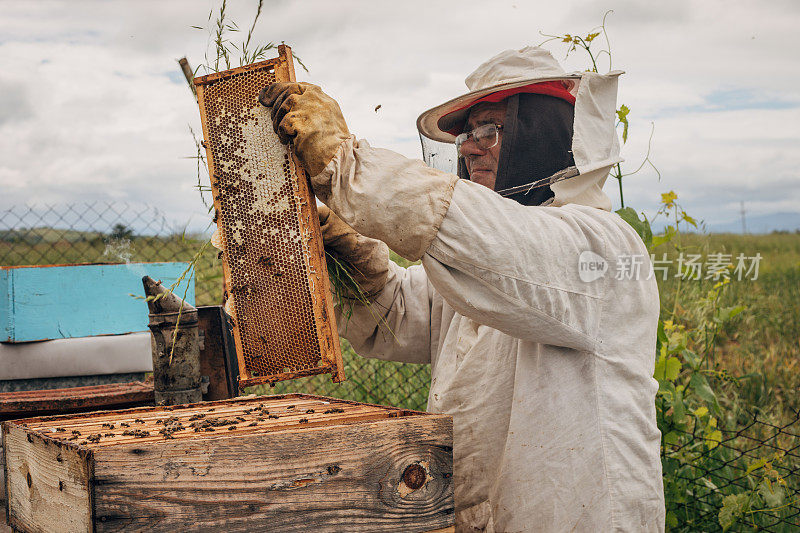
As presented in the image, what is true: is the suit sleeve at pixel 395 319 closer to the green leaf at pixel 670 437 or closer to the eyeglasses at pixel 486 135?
the eyeglasses at pixel 486 135

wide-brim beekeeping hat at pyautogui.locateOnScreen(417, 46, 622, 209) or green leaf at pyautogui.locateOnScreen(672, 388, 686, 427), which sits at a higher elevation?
wide-brim beekeeping hat at pyautogui.locateOnScreen(417, 46, 622, 209)

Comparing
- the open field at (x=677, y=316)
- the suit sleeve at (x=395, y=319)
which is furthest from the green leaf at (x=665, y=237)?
the suit sleeve at (x=395, y=319)

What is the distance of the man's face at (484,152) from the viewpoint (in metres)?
2.73

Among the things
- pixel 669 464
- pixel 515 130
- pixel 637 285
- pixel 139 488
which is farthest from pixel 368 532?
pixel 669 464

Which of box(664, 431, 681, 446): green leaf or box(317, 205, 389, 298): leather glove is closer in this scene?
box(317, 205, 389, 298): leather glove

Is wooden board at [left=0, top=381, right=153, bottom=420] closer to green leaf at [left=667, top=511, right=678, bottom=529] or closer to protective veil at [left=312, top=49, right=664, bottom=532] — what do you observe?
protective veil at [left=312, top=49, right=664, bottom=532]

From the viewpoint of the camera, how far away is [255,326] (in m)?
2.16

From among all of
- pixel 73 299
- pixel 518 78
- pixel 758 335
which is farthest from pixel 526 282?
pixel 758 335

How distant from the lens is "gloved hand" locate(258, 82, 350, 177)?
1908 mm

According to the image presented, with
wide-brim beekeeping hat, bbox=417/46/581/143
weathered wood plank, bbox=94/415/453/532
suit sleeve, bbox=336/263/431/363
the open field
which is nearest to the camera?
weathered wood plank, bbox=94/415/453/532

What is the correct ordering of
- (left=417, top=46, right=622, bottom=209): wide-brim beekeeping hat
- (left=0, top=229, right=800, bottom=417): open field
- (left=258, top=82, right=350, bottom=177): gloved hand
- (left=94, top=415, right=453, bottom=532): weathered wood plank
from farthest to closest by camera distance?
(left=0, top=229, right=800, bottom=417): open field → (left=417, top=46, right=622, bottom=209): wide-brim beekeeping hat → (left=258, top=82, right=350, bottom=177): gloved hand → (left=94, top=415, right=453, bottom=532): weathered wood plank

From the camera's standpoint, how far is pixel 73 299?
384cm

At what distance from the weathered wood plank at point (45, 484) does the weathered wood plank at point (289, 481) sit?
0.28 feet

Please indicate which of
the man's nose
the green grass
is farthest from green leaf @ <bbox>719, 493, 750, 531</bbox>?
the man's nose
